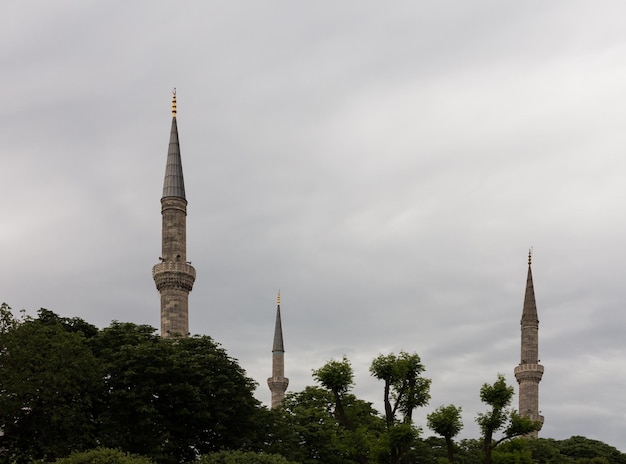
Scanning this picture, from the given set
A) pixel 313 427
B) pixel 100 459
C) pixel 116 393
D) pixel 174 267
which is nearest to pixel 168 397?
pixel 116 393

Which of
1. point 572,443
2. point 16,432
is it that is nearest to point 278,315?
point 572,443

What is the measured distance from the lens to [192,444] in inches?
1735

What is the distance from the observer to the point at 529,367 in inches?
3169

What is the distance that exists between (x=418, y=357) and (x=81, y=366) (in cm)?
1697

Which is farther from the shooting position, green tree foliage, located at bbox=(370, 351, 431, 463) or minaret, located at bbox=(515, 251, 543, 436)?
minaret, located at bbox=(515, 251, 543, 436)

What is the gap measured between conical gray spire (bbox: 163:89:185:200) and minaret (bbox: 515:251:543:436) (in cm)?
4033

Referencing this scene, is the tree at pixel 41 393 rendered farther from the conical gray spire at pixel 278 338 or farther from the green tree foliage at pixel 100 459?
the conical gray spire at pixel 278 338

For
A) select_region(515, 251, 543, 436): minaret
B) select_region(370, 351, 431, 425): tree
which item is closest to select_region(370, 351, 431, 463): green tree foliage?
select_region(370, 351, 431, 425): tree

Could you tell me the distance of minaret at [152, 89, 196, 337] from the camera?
5941 cm

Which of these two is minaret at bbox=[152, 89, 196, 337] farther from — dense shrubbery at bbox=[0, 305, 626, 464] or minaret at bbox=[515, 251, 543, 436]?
minaret at bbox=[515, 251, 543, 436]

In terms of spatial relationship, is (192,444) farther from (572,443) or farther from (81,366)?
(572,443)

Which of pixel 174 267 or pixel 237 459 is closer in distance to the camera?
pixel 237 459

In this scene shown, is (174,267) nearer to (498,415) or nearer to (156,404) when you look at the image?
(156,404)

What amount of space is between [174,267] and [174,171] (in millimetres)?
8745
